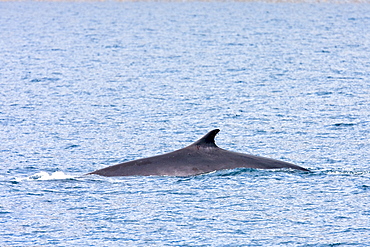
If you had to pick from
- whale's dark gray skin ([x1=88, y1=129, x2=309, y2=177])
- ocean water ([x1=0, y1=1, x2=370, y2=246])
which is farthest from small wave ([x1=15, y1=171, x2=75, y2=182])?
whale's dark gray skin ([x1=88, y1=129, x2=309, y2=177])

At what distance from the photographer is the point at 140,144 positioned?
2561 centimetres

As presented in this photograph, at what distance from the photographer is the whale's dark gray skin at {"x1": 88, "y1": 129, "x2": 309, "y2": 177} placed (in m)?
18.6

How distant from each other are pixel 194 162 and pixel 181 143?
7404 millimetres

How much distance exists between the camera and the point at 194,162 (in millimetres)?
18609

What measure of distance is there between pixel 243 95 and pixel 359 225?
23.1 m

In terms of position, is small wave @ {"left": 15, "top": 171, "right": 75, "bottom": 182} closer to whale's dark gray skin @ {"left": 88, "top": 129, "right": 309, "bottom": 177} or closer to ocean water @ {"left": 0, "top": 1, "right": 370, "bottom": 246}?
ocean water @ {"left": 0, "top": 1, "right": 370, "bottom": 246}

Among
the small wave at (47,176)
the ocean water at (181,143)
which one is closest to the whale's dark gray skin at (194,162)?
the ocean water at (181,143)

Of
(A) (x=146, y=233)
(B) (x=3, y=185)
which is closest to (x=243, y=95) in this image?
(B) (x=3, y=185)

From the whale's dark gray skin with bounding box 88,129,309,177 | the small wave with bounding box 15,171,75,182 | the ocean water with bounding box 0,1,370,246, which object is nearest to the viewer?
the ocean water with bounding box 0,1,370,246

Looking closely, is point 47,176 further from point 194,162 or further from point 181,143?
point 181,143

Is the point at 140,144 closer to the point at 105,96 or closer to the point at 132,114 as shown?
the point at 132,114

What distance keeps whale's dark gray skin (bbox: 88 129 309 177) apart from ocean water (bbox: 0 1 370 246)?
0.66ft

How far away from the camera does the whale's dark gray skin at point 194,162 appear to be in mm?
18594

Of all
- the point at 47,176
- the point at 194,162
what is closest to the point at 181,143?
the point at 47,176
